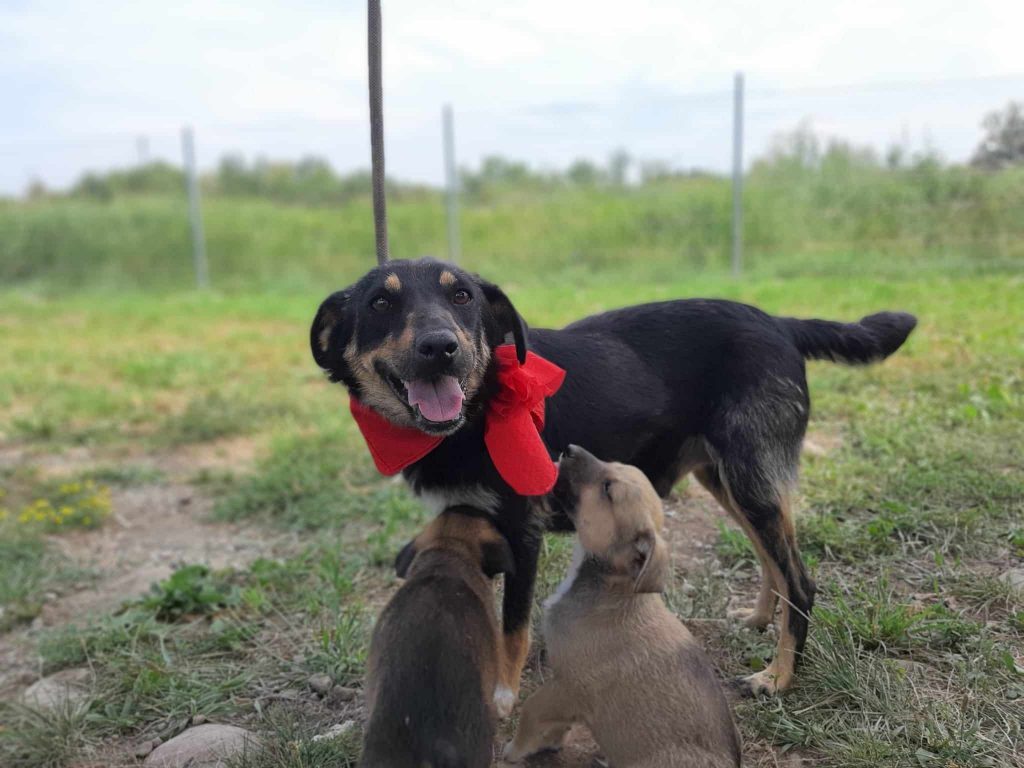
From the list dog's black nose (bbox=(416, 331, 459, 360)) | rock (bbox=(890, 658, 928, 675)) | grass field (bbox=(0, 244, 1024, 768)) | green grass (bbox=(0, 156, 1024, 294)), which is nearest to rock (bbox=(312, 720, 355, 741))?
grass field (bbox=(0, 244, 1024, 768))

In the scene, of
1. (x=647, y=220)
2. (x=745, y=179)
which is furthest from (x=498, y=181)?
(x=745, y=179)

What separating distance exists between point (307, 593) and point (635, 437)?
1.93 m

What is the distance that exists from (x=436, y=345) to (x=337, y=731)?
1503mm

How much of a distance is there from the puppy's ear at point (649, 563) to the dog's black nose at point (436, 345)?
91cm

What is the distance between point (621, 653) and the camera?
2.80 metres

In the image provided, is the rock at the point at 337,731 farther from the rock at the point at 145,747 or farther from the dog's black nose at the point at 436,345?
the dog's black nose at the point at 436,345

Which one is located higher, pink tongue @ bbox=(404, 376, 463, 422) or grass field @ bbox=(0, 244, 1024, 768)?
pink tongue @ bbox=(404, 376, 463, 422)

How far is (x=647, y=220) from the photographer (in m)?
15.3

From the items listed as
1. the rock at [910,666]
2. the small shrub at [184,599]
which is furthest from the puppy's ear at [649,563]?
the small shrub at [184,599]

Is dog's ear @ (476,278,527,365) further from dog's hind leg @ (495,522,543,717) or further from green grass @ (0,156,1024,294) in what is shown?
green grass @ (0,156,1024,294)

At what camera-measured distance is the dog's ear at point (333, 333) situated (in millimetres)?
3457

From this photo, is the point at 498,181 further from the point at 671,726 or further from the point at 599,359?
the point at 671,726

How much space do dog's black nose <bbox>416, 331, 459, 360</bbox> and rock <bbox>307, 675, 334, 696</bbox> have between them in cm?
153

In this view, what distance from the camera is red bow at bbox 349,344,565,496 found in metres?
2.99
